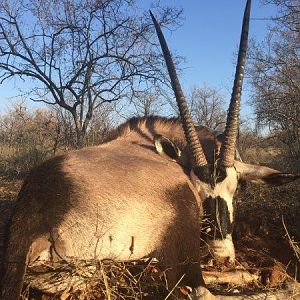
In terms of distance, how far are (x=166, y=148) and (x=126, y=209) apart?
1181 millimetres

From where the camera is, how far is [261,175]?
13.3 ft

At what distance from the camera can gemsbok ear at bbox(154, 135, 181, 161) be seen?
383 cm

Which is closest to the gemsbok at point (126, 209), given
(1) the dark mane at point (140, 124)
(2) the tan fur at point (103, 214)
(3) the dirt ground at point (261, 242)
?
(2) the tan fur at point (103, 214)

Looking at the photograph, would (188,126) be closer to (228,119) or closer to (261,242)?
(228,119)

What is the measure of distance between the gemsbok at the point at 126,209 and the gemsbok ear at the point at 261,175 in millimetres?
90

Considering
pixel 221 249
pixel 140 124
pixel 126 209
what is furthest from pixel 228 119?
pixel 126 209

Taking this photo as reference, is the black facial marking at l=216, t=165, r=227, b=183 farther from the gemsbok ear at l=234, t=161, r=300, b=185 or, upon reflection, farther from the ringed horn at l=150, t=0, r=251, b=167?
the gemsbok ear at l=234, t=161, r=300, b=185

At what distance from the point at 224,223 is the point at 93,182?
1.27m

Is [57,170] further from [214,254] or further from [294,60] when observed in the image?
[294,60]

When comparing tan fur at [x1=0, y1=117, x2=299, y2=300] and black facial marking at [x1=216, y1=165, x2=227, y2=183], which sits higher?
black facial marking at [x1=216, y1=165, x2=227, y2=183]

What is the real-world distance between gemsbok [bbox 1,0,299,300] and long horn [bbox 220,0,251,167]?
0.03ft

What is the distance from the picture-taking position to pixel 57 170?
2.97 m

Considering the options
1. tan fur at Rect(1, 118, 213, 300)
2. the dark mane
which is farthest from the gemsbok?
the dark mane

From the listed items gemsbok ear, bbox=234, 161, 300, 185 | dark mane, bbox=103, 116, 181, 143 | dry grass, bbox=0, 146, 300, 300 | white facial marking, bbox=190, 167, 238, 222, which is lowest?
dry grass, bbox=0, 146, 300, 300
